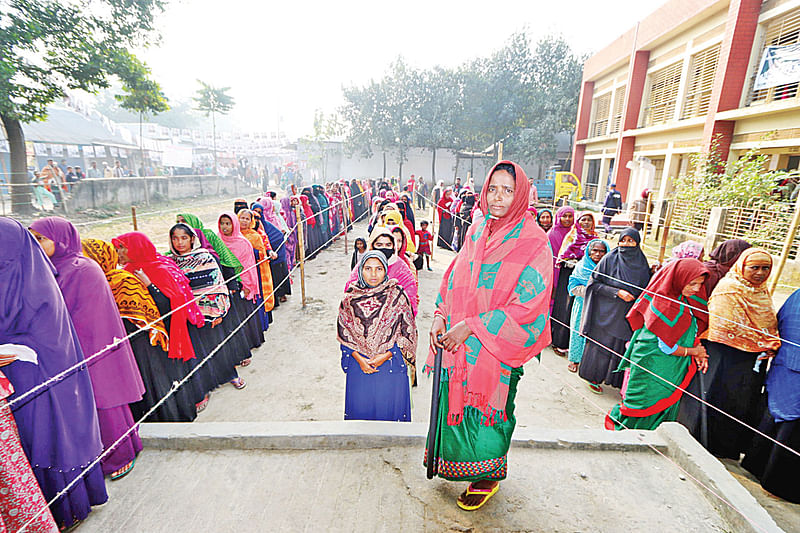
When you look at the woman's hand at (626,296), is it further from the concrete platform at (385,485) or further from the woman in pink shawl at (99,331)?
the woman in pink shawl at (99,331)

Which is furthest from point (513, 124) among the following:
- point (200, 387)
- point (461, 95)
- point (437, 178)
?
point (200, 387)

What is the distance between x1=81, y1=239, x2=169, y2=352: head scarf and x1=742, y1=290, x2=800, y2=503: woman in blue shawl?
4.67 metres

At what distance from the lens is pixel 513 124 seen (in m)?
26.2

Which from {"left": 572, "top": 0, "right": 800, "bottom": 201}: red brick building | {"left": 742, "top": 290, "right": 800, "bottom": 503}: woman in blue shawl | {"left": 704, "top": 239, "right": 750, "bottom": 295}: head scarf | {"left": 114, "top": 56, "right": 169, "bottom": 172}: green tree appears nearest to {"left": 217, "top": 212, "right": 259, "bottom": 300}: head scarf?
{"left": 704, "top": 239, "right": 750, "bottom": 295}: head scarf

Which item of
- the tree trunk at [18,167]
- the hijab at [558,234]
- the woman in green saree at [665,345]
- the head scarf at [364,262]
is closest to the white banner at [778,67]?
the hijab at [558,234]

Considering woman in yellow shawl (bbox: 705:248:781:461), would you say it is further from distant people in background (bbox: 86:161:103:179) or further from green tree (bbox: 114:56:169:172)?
distant people in background (bbox: 86:161:103:179)

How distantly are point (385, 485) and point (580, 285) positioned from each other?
10.9ft

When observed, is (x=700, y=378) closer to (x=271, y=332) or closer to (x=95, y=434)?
(x=95, y=434)

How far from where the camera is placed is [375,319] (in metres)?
2.93

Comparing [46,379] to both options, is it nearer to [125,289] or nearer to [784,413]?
[125,289]

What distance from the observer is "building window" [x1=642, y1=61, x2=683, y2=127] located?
1404cm

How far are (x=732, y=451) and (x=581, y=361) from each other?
1474mm

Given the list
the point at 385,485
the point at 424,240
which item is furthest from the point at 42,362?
the point at 424,240

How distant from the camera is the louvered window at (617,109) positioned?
1767 centimetres
